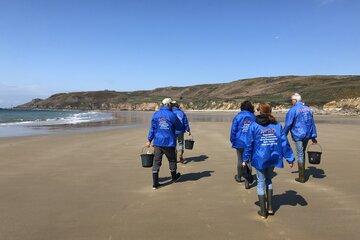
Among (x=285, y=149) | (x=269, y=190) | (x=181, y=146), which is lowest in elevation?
(x=269, y=190)

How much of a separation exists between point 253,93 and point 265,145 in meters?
127

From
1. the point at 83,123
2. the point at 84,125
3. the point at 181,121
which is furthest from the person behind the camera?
the point at 83,123

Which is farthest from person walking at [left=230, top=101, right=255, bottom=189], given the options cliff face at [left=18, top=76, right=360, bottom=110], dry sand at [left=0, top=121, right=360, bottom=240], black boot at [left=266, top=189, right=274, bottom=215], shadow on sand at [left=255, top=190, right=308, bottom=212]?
cliff face at [left=18, top=76, right=360, bottom=110]

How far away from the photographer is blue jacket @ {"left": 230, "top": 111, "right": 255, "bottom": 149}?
29.8ft

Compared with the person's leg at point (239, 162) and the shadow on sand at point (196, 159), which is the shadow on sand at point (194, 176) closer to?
the person's leg at point (239, 162)

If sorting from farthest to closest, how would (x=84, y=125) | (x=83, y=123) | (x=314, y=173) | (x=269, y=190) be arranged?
(x=83, y=123) → (x=84, y=125) → (x=314, y=173) → (x=269, y=190)

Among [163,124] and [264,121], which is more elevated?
[264,121]

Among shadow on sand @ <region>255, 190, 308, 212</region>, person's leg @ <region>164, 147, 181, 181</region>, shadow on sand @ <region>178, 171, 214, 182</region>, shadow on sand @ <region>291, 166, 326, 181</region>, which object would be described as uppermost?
person's leg @ <region>164, 147, 181, 181</region>

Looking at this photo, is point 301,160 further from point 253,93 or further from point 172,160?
point 253,93

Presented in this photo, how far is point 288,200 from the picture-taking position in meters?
7.86

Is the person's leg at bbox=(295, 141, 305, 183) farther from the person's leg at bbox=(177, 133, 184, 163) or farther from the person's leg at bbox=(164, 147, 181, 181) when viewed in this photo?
the person's leg at bbox=(177, 133, 184, 163)

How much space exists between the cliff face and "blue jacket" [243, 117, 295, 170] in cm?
4790

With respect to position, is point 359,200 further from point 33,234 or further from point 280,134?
point 33,234

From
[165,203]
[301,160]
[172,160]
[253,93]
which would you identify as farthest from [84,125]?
[253,93]
